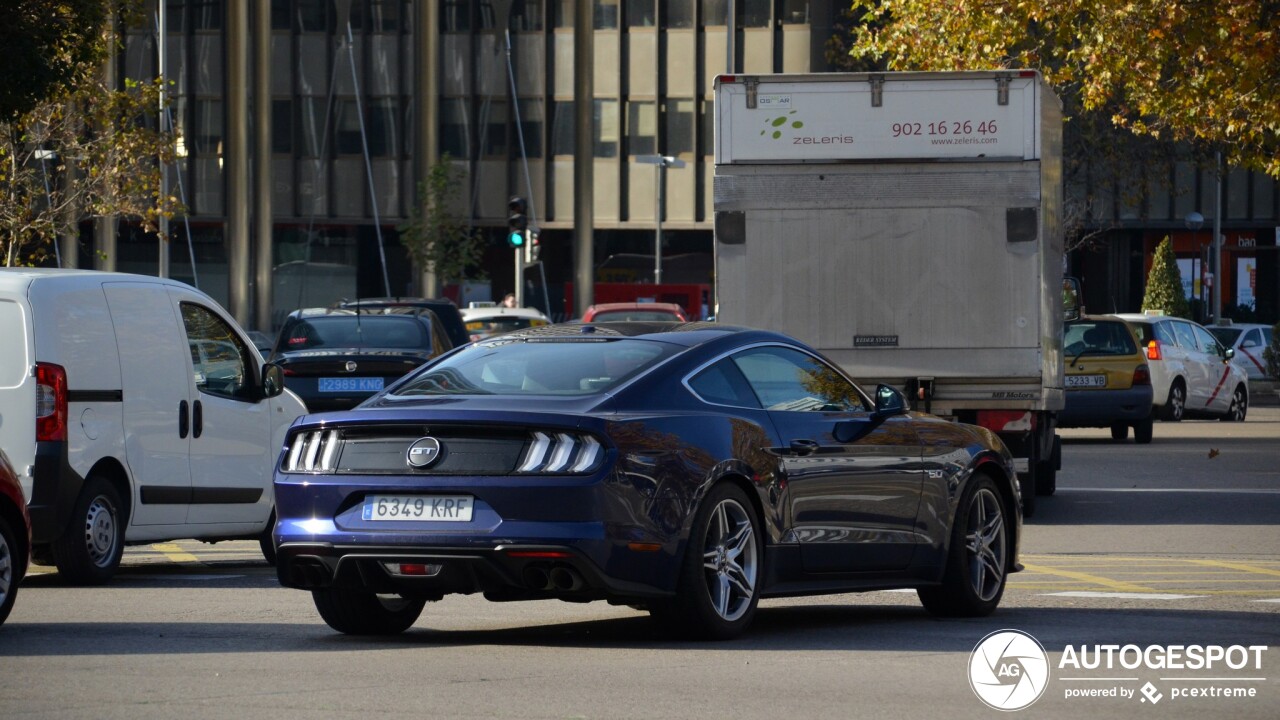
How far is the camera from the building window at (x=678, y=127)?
Answer: 197 feet

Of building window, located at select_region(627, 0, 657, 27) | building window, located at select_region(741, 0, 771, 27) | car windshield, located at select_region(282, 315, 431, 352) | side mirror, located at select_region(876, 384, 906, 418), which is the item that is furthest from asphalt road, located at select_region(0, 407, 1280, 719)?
building window, located at select_region(627, 0, 657, 27)

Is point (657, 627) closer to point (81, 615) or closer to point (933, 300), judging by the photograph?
point (81, 615)

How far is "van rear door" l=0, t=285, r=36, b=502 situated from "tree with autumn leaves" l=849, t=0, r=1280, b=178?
17213 mm

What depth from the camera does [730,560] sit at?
8.69 meters

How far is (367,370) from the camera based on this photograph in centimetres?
1770

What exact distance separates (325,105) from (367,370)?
144 feet

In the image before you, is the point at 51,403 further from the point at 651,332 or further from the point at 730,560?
the point at 730,560

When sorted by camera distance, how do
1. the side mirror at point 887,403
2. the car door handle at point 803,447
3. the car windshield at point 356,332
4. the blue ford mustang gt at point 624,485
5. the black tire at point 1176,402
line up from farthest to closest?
the black tire at point 1176,402 < the car windshield at point 356,332 < the side mirror at point 887,403 < the car door handle at point 803,447 < the blue ford mustang gt at point 624,485

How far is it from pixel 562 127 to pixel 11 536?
52134 millimetres

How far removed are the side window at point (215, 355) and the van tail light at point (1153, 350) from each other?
18442 mm

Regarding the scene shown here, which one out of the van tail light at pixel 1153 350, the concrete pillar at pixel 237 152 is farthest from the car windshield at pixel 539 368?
the concrete pillar at pixel 237 152

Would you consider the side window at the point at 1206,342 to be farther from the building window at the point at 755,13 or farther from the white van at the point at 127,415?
the building window at the point at 755,13

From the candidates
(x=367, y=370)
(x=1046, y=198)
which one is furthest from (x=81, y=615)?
(x=1046, y=198)

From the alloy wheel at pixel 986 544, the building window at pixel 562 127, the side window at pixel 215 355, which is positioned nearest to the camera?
the alloy wheel at pixel 986 544
